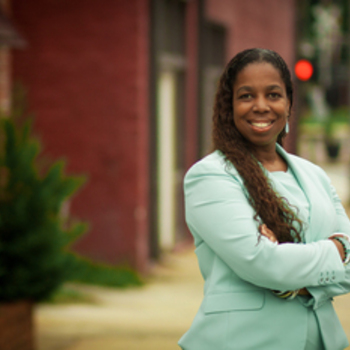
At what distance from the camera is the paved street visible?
495cm

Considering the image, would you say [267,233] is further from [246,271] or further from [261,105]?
[261,105]

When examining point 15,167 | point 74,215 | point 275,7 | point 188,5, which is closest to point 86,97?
point 74,215

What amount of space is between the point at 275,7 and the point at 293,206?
12.5 m

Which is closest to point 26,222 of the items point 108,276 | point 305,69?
point 108,276

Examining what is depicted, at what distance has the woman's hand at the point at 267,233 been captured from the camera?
208 cm

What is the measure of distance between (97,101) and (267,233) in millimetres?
5966

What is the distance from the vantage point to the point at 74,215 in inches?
316

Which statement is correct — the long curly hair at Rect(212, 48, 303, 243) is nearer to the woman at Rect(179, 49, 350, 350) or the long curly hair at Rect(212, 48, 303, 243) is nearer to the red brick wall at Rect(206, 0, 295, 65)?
the woman at Rect(179, 49, 350, 350)

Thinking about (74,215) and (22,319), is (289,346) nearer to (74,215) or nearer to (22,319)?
(22,319)

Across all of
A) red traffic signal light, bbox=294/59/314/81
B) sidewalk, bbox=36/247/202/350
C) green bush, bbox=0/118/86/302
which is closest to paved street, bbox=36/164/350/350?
→ sidewalk, bbox=36/247/202/350

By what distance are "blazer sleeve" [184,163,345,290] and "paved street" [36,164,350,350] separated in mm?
2855

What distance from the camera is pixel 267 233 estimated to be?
209 cm

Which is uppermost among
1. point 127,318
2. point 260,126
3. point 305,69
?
point 305,69

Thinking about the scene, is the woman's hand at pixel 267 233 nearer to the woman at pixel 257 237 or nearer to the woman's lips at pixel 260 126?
the woman at pixel 257 237
